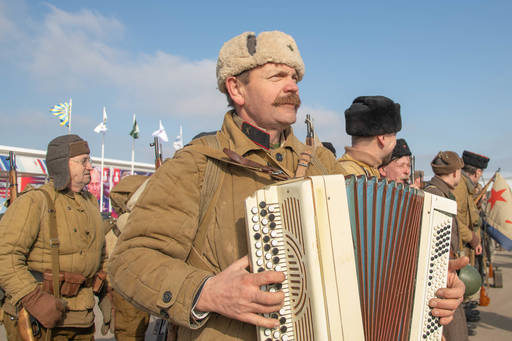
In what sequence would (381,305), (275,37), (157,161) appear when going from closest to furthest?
(381,305), (275,37), (157,161)

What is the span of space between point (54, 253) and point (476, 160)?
760 centimetres

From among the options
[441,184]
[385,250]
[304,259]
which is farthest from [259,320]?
[441,184]

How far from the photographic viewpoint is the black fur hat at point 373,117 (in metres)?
3.69

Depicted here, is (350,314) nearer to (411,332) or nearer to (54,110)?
(411,332)

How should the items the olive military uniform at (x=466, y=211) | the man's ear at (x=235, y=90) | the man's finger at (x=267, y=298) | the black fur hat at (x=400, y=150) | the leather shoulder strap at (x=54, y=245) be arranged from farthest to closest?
the olive military uniform at (x=466, y=211), the black fur hat at (x=400, y=150), the leather shoulder strap at (x=54, y=245), the man's ear at (x=235, y=90), the man's finger at (x=267, y=298)

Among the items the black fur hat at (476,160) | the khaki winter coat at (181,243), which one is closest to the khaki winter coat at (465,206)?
the black fur hat at (476,160)

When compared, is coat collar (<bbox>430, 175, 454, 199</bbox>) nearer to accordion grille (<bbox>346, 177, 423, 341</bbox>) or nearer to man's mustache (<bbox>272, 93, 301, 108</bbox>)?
accordion grille (<bbox>346, 177, 423, 341</bbox>)

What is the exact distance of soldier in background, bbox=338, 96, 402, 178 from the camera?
3.68 meters

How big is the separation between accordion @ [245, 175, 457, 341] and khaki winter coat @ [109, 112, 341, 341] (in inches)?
9.9

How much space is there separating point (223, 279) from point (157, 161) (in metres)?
4.95

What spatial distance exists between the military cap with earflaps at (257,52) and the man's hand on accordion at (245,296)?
3.32 feet

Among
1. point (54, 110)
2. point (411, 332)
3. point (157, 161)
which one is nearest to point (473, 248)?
point (157, 161)

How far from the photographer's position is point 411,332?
1.88 m

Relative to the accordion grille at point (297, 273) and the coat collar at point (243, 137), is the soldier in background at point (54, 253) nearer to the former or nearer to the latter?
the coat collar at point (243, 137)
